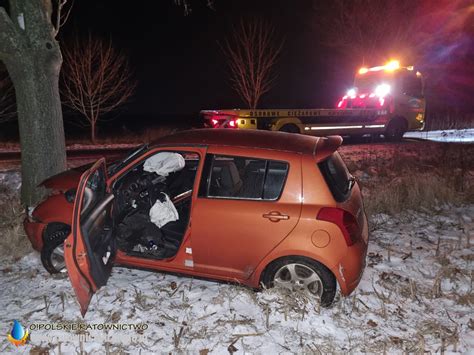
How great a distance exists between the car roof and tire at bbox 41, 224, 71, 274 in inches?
54.1

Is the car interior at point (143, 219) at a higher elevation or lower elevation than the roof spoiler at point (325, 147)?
lower

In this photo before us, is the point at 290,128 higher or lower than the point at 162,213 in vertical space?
higher

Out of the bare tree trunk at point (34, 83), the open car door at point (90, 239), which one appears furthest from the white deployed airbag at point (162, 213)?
the bare tree trunk at point (34, 83)

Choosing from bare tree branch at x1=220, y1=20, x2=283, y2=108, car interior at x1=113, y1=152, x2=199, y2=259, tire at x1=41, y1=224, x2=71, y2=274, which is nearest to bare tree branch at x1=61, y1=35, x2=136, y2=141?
bare tree branch at x1=220, y1=20, x2=283, y2=108

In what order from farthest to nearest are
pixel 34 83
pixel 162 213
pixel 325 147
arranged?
pixel 34 83
pixel 162 213
pixel 325 147

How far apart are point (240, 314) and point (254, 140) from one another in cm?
167

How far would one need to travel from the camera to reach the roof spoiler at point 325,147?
Result: 3.78m

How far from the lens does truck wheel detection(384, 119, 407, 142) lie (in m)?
15.1

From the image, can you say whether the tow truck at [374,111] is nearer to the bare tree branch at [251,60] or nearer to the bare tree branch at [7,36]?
the bare tree branch at [251,60]

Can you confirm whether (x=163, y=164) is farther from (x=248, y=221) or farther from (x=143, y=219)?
(x=248, y=221)

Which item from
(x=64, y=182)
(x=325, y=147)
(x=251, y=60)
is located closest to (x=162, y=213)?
(x=64, y=182)

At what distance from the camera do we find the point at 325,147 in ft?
13.0

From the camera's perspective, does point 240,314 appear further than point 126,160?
No

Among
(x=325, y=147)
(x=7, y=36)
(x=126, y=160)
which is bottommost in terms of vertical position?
(x=126, y=160)
